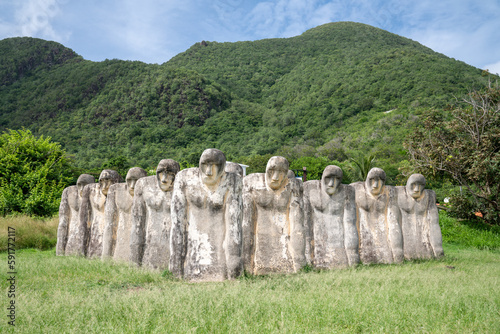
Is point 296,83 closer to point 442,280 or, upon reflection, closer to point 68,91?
point 68,91

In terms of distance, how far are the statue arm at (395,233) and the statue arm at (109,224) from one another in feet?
20.3

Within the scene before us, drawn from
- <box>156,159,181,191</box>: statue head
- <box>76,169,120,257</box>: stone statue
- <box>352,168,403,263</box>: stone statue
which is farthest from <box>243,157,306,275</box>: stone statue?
<box>76,169,120,257</box>: stone statue

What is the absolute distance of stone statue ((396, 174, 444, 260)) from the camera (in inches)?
360

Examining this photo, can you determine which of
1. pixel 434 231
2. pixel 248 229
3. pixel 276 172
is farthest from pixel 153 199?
pixel 434 231

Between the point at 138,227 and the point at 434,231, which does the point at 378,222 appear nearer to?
the point at 434,231

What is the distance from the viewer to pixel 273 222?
723cm

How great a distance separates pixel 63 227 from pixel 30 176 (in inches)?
320

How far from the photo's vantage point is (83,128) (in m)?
48.7

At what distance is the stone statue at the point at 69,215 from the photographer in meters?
10.0

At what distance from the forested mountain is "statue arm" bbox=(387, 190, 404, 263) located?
24.8 m

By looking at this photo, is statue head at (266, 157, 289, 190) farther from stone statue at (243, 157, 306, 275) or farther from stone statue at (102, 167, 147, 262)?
stone statue at (102, 167, 147, 262)

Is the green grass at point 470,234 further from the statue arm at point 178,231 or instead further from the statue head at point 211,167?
the statue arm at point 178,231

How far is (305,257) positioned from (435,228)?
393cm

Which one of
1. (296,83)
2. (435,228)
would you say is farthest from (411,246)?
(296,83)
